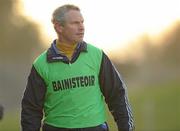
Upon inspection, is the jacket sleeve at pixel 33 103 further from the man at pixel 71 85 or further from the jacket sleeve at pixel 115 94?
the jacket sleeve at pixel 115 94

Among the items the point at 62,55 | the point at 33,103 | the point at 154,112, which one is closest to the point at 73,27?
the point at 62,55

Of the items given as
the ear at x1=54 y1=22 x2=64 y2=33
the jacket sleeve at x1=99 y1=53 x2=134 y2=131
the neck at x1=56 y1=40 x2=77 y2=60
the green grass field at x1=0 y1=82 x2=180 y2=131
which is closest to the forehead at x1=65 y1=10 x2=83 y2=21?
the ear at x1=54 y1=22 x2=64 y2=33

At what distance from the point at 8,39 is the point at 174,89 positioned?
488 inches

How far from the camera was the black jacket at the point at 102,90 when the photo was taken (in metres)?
7.97

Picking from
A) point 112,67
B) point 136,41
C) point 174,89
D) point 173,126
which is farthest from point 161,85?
point 112,67

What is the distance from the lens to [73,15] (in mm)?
7965

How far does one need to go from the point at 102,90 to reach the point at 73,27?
60cm

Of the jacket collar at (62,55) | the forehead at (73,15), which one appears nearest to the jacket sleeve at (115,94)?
the jacket collar at (62,55)

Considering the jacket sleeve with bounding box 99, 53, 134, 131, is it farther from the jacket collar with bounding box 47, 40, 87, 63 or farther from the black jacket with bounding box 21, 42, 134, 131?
the jacket collar with bounding box 47, 40, 87, 63

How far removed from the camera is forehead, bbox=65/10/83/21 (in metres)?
7.95

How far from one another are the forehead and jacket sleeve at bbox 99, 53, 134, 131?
1.29ft

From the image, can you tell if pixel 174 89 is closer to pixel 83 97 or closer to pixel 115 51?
pixel 115 51

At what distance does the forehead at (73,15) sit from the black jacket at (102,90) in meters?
0.23

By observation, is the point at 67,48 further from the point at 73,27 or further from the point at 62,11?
the point at 62,11
